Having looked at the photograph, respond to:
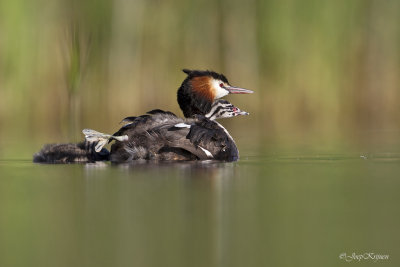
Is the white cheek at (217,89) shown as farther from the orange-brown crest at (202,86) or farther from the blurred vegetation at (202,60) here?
the blurred vegetation at (202,60)

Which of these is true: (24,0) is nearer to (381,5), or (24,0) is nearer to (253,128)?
(253,128)

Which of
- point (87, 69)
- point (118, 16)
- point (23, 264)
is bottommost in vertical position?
point (23, 264)

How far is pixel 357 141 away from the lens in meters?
9.78

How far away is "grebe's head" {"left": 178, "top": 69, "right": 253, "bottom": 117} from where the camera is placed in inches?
338

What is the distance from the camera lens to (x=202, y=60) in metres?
12.7

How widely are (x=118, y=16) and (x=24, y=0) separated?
1471mm

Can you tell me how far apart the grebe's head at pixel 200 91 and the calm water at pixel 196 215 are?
178 centimetres

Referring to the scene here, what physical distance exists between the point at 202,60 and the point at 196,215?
8436 millimetres

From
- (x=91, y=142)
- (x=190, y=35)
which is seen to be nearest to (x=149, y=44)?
(x=190, y=35)

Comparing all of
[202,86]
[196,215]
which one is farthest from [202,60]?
[196,215]

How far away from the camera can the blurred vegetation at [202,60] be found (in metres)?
11.7

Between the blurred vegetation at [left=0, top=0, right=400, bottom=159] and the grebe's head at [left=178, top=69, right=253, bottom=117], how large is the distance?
2.49 metres

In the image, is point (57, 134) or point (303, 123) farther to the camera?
point (303, 123)

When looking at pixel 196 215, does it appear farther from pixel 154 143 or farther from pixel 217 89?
pixel 217 89
